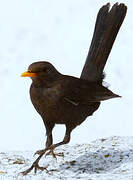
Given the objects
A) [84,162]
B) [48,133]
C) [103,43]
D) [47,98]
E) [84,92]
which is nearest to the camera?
[47,98]

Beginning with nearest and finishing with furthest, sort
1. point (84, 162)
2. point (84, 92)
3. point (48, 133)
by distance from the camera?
point (48, 133)
point (84, 92)
point (84, 162)

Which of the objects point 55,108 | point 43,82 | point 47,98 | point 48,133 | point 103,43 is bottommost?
point 48,133

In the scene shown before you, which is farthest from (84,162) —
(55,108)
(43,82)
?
(43,82)

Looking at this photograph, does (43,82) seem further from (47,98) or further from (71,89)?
(71,89)

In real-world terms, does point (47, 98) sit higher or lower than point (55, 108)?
higher

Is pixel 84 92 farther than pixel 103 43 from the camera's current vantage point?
No

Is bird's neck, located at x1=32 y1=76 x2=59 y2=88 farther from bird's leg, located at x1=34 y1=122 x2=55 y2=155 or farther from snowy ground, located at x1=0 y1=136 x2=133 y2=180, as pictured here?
snowy ground, located at x1=0 y1=136 x2=133 y2=180

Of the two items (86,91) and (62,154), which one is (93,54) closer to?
(86,91)

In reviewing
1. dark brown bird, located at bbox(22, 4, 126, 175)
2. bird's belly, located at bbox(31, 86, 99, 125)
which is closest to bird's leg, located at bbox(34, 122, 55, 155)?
dark brown bird, located at bbox(22, 4, 126, 175)
